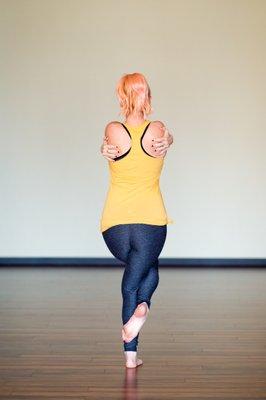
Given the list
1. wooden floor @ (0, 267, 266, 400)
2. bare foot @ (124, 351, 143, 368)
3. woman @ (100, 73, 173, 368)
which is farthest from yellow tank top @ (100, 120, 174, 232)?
wooden floor @ (0, 267, 266, 400)

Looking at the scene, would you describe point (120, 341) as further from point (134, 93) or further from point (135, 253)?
point (134, 93)

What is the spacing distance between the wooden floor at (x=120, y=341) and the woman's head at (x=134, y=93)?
1.26 m

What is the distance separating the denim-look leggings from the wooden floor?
0.95 ft

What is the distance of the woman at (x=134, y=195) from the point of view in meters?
3.32

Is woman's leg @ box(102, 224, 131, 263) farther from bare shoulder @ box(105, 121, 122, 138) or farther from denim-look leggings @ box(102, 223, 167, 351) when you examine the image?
bare shoulder @ box(105, 121, 122, 138)

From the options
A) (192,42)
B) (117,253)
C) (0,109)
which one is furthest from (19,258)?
(117,253)

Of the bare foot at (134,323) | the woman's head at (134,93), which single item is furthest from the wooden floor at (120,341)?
the woman's head at (134,93)

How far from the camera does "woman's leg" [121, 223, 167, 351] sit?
3.38 meters

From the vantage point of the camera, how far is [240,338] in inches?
159

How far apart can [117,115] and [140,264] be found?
371 cm

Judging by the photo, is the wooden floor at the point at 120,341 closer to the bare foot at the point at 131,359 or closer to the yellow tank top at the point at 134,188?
the bare foot at the point at 131,359

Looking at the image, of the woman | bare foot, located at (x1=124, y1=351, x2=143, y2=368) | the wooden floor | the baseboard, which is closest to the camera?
the wooden floor

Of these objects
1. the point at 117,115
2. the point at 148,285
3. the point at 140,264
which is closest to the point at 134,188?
the point at 140,264

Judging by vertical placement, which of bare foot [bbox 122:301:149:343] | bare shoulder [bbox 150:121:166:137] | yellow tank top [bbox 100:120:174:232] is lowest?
bare foot [bbox 122:301:149:343]
